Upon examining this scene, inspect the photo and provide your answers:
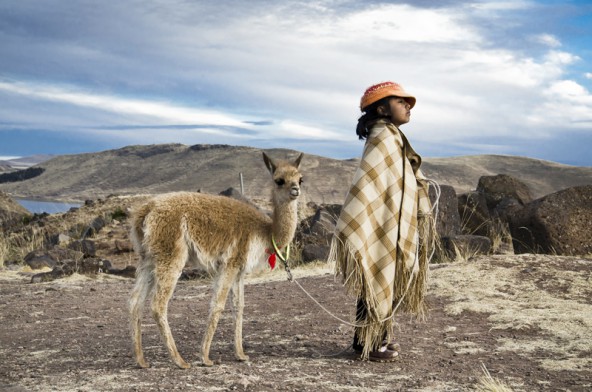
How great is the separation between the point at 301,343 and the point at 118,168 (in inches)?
2454

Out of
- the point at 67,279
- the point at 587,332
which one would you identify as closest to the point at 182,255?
the point at 587,332

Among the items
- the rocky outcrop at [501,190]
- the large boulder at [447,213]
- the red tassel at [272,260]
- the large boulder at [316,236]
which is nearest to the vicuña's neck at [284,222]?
the red tassel at [272,260]

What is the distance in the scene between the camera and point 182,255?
6645 mm

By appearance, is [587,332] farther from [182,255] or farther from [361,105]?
[182,255]

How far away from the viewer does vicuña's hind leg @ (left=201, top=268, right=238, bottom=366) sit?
670 cm

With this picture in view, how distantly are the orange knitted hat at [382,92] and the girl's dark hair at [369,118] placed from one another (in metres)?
0.09

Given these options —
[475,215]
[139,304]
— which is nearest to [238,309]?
[139,304]

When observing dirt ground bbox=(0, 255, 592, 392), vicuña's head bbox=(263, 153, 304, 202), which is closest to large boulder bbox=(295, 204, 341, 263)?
dirt ground bbox=(0, 255, 592, 392)

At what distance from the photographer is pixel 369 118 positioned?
22.5 ft

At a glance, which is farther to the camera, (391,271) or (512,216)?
(512,216)

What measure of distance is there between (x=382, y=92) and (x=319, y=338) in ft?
9.72

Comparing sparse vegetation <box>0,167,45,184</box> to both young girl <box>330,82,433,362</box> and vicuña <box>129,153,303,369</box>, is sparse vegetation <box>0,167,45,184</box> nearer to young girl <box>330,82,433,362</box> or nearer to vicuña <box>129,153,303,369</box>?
vicuña <box>129,153,303,369</box>

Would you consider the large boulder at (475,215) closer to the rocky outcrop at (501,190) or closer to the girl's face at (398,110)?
the rocky outcrop at (501,190)

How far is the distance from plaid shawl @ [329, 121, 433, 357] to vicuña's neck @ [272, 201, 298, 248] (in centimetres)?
47
